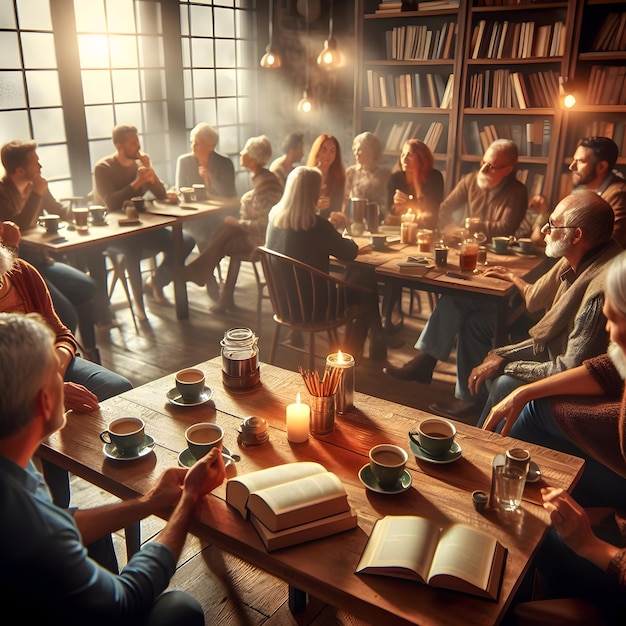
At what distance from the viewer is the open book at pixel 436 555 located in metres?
1.23

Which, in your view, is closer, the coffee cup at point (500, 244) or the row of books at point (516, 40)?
the coffee cup at point (500, 244)

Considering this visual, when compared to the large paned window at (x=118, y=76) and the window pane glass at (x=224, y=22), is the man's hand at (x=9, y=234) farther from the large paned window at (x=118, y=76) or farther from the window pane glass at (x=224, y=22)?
the window pane glass at (x=224, y=22)

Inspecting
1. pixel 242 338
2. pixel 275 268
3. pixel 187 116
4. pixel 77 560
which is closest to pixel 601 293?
pixel 242 338

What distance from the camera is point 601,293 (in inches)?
87.1

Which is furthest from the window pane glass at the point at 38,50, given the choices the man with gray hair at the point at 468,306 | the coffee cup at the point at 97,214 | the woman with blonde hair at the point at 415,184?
the man with gray hair at the point at 468,306

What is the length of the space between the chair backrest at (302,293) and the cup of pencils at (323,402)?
1456mm

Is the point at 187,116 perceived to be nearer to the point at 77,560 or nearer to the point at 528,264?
the point at 528,264

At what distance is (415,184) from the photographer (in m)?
4.40

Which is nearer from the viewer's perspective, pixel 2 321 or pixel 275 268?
pixel 2 321

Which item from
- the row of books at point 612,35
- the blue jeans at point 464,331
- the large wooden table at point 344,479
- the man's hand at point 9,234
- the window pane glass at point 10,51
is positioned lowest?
the blue jeans at point 464,331

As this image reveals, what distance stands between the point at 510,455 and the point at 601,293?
0.94 meters

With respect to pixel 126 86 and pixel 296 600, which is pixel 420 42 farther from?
pixel 296 600

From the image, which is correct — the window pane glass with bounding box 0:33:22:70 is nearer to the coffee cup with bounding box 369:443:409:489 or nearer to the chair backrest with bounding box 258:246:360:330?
the chair backrest with bounding box 258:246:360:330

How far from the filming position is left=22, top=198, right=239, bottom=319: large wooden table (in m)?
3.59
